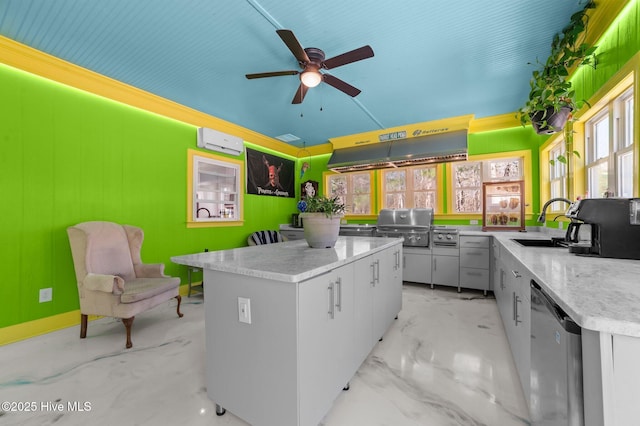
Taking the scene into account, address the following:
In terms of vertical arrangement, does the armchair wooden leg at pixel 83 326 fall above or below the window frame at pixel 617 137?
below

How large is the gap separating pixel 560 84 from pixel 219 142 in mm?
4321

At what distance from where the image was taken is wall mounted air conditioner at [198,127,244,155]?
4223mm

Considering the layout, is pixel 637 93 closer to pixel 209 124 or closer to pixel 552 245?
pixel 552 245

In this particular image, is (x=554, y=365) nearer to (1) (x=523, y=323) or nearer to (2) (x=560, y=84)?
(1) (x=523, y=323)

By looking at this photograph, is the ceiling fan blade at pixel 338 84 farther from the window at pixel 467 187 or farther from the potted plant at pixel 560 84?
the window at pixel 467 187

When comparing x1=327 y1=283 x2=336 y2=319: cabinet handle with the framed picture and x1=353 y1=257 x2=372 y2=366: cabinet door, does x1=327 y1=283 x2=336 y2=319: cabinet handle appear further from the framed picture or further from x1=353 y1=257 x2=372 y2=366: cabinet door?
the framed picture

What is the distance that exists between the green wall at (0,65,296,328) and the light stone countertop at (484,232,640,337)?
4153 mm

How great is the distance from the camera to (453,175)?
489 cm

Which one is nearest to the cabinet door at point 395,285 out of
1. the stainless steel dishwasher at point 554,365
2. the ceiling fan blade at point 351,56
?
the stainless steel dishwasher at point 554,365

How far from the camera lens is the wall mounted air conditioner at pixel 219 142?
13.9ft

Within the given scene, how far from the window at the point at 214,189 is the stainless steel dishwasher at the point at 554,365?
4.22 meters

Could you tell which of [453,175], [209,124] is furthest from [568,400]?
[209,124]

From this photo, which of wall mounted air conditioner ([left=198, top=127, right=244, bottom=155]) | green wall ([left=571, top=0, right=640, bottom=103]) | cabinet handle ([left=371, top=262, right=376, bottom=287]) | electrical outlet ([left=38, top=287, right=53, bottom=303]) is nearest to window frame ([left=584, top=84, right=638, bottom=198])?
green wall ([left=571, top=0, right=640, bottom=103])

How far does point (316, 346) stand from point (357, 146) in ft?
14.6
